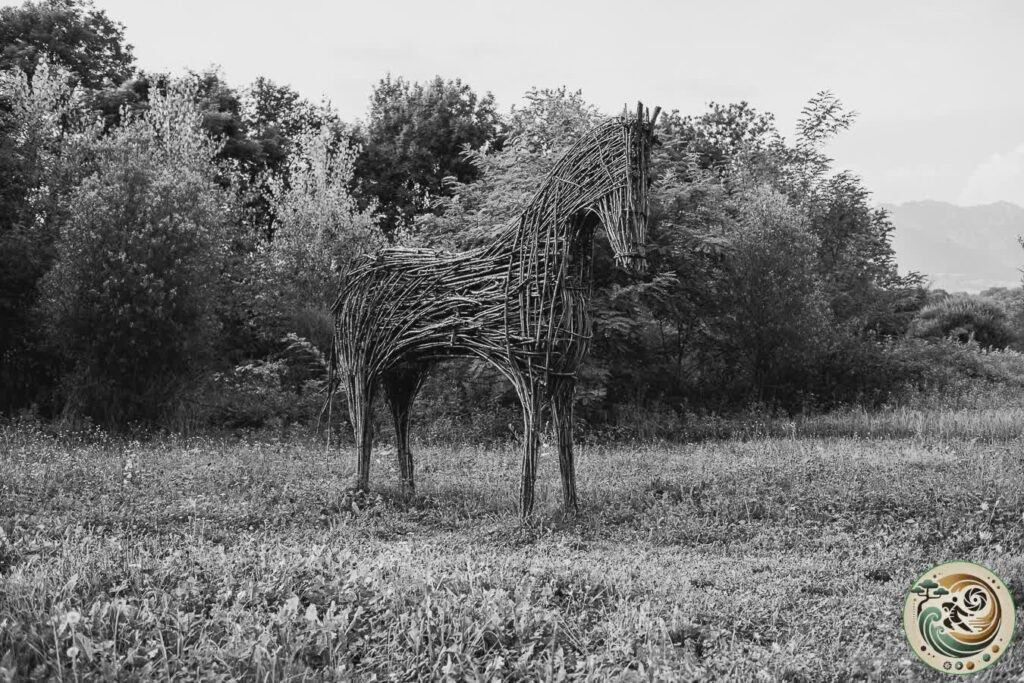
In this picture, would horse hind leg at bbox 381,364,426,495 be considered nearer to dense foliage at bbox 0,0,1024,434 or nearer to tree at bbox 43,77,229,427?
dense foliage at bbox 0,0,1024,434

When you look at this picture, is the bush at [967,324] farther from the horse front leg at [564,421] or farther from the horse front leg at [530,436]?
the horse front leg at [530,436]

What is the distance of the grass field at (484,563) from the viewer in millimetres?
4164

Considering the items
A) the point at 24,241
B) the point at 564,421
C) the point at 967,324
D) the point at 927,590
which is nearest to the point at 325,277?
the point at 24,241

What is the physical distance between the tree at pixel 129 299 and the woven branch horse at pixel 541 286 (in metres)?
7.95

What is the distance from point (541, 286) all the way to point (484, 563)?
Answer: 8.69 ft

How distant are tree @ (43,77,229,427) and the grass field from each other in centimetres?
301

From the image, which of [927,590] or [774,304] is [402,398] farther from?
[774,304]

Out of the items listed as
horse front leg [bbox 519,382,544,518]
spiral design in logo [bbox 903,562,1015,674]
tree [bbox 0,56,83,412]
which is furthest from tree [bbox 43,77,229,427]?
spiral design in logo [bbox 903,562,1015,674]

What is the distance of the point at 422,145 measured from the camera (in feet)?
101

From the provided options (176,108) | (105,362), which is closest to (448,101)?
(176,108)

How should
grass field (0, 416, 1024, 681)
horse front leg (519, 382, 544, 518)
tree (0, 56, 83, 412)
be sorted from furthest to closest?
tree (0, 56, 83, 412) < horse front leg (519, 382, 544, 518) < grass field (0, 416, 1024, 681)

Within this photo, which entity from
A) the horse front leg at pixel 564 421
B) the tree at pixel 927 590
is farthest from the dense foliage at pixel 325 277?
the tree at pixel 927 590

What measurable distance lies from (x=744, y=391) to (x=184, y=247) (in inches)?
492

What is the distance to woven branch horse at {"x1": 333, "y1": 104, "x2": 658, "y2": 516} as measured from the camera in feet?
22.8
